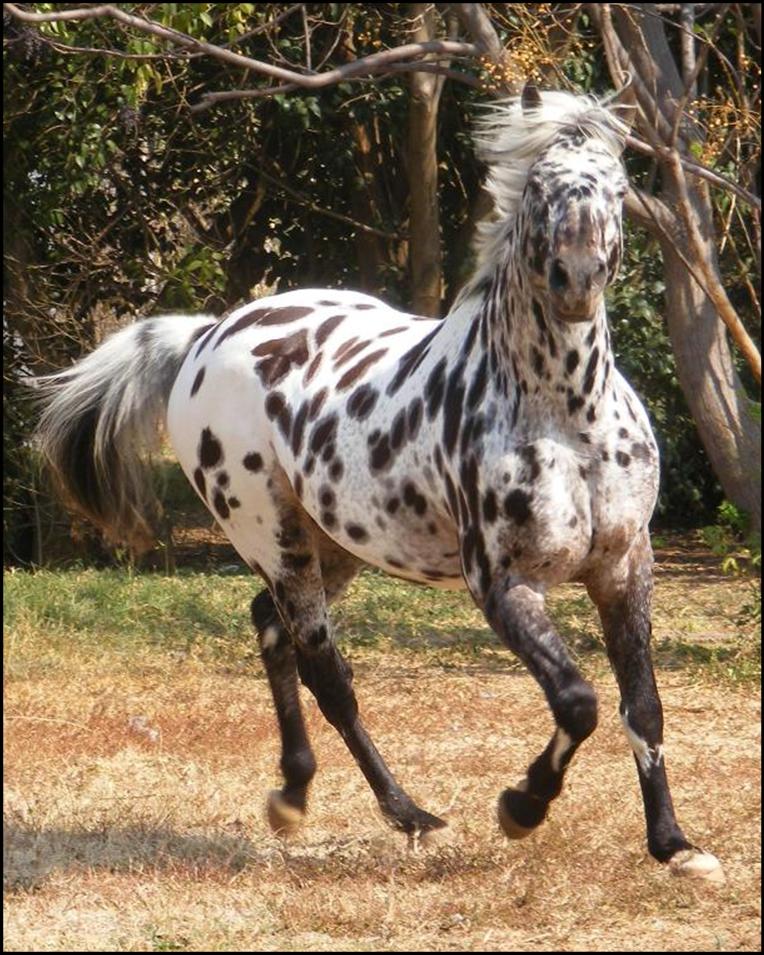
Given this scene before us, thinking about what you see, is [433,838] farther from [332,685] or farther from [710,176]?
[710,176]

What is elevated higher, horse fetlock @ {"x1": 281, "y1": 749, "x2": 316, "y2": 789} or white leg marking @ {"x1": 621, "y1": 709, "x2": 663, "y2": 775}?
white leg marking @ {"x1": 621, "y1": 709, "x2": 663, "y2": 775}

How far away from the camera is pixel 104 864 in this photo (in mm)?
5148

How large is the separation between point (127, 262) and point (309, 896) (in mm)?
6976

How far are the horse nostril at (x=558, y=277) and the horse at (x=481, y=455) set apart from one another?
0.04 ft

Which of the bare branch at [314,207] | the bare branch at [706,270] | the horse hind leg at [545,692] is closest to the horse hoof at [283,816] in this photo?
the horse hind leg at [545,692]

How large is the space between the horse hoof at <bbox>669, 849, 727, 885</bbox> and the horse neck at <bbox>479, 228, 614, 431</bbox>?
1158 millimetres

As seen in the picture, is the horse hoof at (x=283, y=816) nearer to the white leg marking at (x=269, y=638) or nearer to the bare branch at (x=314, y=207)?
the white leg marking at (x=269, y=638)

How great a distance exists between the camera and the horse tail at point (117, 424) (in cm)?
622

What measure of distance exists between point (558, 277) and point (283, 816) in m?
2.07

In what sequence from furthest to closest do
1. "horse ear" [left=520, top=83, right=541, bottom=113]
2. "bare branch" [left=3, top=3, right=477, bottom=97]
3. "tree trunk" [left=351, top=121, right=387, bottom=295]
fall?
"tree trunk" [left=351, top=121, right=387, bottom=295], "bare branch" [left=3, top=3, right=477, bottom=97], "horse ear" [left=520, top=83, right=541, bottom=113]

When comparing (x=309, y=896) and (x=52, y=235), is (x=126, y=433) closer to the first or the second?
(x=309, y=896)

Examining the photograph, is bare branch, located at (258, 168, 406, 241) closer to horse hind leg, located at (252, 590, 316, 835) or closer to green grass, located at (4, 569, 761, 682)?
green grass, located at (4, 569, 761, 682)

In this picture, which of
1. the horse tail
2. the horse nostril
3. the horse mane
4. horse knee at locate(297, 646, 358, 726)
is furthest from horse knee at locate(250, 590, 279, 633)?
the horse nostril

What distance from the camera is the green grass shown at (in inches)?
313
